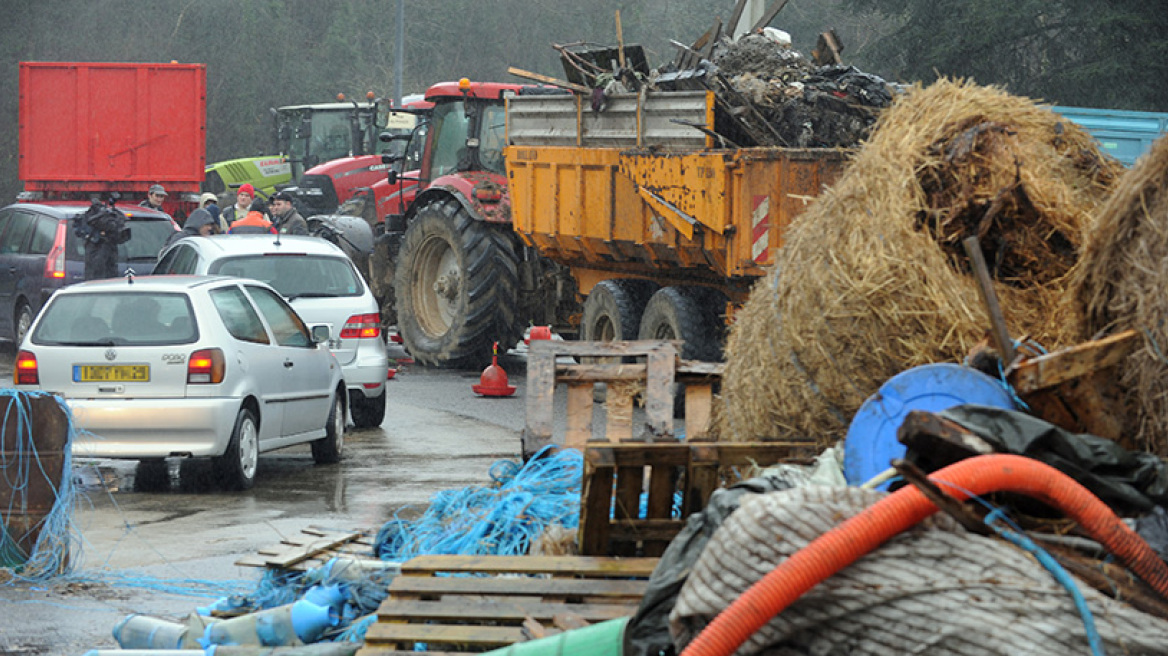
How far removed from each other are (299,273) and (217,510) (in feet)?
15.1

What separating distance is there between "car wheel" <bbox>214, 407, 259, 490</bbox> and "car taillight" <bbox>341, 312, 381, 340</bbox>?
2911 mm

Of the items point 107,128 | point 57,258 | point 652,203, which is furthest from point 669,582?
point 107,128

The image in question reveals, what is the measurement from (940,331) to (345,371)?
8697 millimetres

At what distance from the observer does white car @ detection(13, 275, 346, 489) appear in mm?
10336

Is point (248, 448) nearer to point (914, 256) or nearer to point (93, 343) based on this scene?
point (93, 343)

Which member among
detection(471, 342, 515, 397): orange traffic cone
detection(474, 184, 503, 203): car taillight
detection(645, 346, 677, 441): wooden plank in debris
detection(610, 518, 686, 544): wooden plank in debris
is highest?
detection(474, 184, 503, 203): car taillight

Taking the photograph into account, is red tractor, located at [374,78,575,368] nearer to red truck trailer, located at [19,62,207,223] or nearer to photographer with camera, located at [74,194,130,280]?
photographer with camera, located at [74,194,130,280]

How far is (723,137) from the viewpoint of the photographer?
506 inches

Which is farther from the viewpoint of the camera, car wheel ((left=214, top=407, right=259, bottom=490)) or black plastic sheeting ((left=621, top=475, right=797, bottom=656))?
car wheel ((left=214, top=407, right=259, bottom=490))

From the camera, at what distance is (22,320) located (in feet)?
62.7

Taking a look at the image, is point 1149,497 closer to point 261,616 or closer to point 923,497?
point 923,497

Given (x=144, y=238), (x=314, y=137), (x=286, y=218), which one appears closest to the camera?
(x=286, y=218)

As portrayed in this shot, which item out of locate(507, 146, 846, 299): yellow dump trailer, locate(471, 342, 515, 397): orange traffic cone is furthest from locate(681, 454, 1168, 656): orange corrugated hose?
locate(471, 342, 515, 397): orange traffic cone

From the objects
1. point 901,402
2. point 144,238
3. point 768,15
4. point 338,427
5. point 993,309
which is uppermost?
point 768,15
